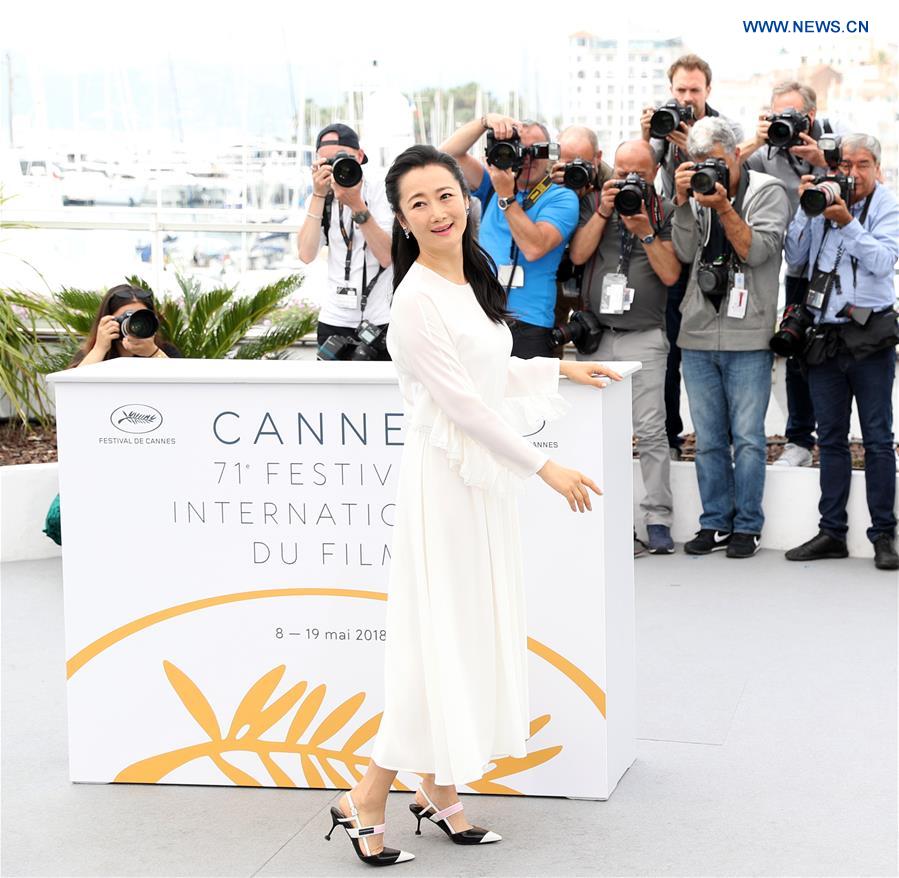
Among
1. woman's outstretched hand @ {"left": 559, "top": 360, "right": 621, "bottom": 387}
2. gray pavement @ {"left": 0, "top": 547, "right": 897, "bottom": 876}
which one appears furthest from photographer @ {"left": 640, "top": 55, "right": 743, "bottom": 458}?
woman's outstretched hand @ {"left": 559, "top": 360, "right": 621, "bottom": 387}

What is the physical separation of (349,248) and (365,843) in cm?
334

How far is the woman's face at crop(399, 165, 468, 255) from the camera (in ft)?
9.96

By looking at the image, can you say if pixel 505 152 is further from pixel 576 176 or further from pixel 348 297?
pixel 348 297

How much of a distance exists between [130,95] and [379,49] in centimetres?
181

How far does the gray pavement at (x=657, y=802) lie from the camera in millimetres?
3170

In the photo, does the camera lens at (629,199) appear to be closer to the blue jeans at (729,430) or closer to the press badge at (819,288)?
the blue jeans at (729,430)

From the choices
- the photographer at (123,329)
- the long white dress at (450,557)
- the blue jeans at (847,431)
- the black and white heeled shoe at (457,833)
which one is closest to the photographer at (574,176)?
the blue jeans at (847,431)

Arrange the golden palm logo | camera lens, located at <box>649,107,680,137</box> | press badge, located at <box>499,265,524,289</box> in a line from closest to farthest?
the golden palm logo → press badge, located at <box>499,265,524,289</box> → camera lens, located at <box>649,107,680,137</box>

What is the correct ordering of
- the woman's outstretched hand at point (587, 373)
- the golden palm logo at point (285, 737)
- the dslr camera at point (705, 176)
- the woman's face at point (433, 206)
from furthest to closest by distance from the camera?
the dslr camera at point (705, 176) < the golden palm logo at point (285, 737) < the woman's outstretched hand at point (587, 373) < the woman's face at point (433, 206)

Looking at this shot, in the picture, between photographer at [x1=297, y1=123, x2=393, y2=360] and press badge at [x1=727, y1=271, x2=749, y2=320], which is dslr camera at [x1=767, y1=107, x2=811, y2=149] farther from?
photographer at [x1=297, y1=123, x2=393, y2=360]

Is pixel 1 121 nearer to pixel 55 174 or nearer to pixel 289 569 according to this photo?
pixel 55 174

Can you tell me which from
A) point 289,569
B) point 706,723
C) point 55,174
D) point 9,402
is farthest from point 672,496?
point 55,174

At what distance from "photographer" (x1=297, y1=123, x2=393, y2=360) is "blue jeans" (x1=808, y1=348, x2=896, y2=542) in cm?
187

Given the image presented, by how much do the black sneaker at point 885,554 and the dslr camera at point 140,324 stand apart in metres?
3.07
